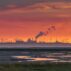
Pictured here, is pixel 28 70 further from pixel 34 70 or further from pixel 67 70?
pixel 67 70

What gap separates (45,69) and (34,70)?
125 centimetres

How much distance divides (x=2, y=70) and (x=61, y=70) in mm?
5000

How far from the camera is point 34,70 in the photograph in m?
35.8

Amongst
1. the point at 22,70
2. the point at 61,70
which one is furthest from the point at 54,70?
the point at 22,70

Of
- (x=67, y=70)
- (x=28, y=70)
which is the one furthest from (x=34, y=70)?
(x=67, y=70)

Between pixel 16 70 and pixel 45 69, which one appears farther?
pixel 45 69

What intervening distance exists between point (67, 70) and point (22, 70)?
384cm

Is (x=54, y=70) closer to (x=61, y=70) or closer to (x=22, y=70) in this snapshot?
(x=61, y=70)

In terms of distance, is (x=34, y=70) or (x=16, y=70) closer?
(x=16, y=70)

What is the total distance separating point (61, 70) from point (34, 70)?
2.38m

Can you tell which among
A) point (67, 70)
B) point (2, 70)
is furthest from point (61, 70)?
point (2, 70)

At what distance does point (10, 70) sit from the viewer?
1323 inches

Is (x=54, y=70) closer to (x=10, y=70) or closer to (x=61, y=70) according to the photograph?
(x=61, y=70)

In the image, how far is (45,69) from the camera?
36.6 metres
